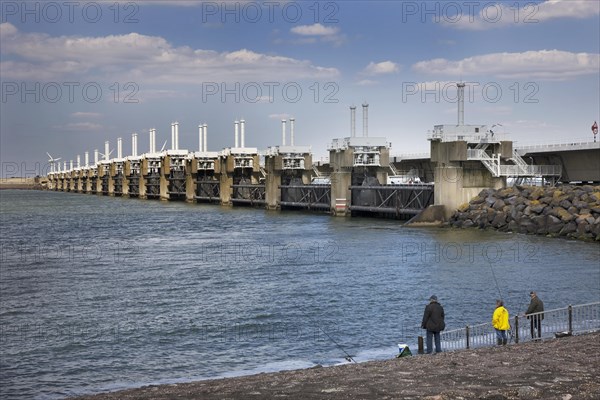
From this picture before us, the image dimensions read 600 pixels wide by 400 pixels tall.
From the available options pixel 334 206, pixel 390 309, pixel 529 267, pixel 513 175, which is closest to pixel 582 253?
pixel 529 267

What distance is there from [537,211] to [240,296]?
105 ft

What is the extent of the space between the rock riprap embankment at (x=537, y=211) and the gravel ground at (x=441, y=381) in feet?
125

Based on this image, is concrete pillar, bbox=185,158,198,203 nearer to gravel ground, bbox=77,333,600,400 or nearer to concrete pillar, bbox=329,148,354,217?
concrete pillar, bbox=329,148,354,217

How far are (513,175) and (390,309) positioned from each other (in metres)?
43.2

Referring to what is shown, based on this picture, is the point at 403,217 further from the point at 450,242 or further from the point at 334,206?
the point at 450,242

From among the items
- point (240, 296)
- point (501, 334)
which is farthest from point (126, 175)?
point (501, 334)

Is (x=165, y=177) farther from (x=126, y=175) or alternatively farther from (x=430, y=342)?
(x=430, y=342)

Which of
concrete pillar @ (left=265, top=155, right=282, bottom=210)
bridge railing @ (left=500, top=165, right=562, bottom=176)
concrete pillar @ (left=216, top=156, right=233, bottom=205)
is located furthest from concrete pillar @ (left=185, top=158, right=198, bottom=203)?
bridge railing @ (left=500, top=165, right=562, bottom=176)

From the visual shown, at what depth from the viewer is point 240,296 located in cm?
3281

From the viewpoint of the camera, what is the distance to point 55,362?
867 inches

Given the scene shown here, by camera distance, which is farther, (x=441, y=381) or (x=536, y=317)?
(x=536, y=317)

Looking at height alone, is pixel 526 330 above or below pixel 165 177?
below

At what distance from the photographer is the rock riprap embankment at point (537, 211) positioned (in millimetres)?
54469

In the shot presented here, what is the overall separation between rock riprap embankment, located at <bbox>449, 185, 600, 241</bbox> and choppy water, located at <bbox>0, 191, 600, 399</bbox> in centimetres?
203
